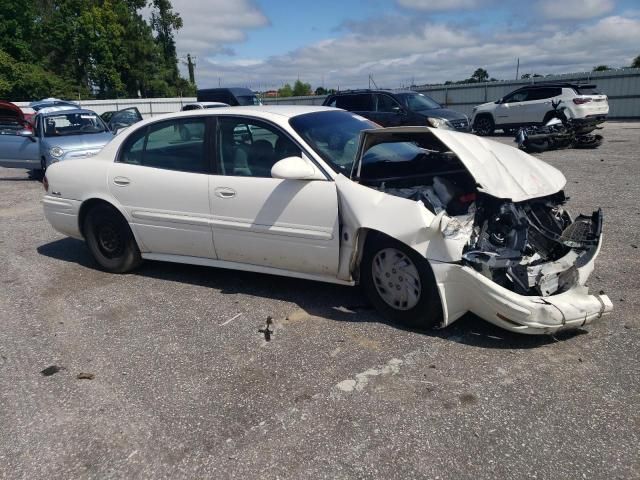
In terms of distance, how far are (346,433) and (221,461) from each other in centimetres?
64

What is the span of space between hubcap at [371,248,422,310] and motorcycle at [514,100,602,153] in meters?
11.3

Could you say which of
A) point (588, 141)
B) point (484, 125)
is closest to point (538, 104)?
point (484, 125)

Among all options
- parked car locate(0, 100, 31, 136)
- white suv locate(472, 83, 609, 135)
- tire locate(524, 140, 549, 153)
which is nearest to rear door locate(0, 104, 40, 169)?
parked car locate(0, 100, 31, 136)

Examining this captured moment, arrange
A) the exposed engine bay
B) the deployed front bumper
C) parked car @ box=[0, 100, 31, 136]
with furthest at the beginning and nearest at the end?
parked car @ box=[0, 100, 31, 136], the exposed engine bay, the deployed front bumper

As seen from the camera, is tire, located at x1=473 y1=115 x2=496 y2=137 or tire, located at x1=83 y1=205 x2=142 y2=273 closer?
tire, located at x1=83 y1=205 x2=142 y2=273

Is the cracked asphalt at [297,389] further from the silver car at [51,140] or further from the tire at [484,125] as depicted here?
the tire at [484,125]

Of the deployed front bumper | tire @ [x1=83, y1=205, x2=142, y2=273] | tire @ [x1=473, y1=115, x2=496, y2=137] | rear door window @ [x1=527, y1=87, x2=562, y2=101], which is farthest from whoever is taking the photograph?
tire @ [x1=473, y1=115, x2=496, y2=137]

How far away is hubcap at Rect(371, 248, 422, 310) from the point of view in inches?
148

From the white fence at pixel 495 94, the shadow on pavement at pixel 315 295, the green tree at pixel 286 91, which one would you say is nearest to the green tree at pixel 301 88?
the green tree at pixel 286 91

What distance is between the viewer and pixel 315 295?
4.66 m

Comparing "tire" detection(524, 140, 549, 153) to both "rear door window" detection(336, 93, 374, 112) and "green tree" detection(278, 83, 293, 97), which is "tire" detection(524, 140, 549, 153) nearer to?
"rear door window" detection(336, 93, 374, 112)

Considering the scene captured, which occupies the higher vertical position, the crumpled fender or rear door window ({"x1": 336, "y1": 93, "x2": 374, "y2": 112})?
rear door window ({"x1": 336, "y1": 93, "x2": 374, "y2": 112})

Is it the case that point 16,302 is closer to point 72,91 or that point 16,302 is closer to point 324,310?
point 324,310

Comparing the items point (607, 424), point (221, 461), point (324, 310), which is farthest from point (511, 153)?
point (221, 461)
